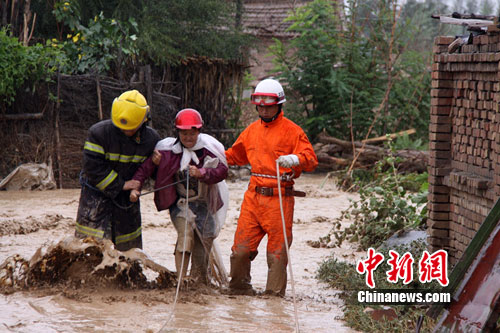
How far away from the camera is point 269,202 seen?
600 centimetres

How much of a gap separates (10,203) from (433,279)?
725 cm

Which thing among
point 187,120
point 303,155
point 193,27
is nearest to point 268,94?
point 303,155

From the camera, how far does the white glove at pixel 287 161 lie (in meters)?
5.71

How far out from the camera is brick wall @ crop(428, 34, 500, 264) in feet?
18.9

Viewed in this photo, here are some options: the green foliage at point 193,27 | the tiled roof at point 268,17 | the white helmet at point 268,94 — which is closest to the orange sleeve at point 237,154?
the white helmet at point 268,94

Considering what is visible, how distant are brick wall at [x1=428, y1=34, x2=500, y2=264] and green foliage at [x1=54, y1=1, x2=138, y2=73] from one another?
7.37m

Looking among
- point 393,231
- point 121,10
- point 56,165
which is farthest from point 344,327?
point 121,10

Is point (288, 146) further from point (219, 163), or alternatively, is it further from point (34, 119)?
point (34, 119)

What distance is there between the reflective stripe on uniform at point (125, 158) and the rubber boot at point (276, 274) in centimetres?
142

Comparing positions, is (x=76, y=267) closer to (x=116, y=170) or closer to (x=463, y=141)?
(x=116, y=170)

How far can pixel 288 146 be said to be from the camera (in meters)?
6.06

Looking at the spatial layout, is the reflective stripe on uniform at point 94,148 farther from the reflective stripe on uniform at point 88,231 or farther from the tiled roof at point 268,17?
the tiled roof at point 268,17

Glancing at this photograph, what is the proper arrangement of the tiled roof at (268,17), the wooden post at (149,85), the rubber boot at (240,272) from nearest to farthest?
1. the rubber boot at (240,272)
2. the wooden post at (149,85)
3. the tiled roof at (268,17)

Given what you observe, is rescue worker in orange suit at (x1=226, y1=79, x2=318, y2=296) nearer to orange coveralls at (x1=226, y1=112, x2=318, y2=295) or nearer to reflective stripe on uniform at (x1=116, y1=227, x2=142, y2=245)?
orange coveralls at (x1=226, y1=112, x2=318, y2=295)
